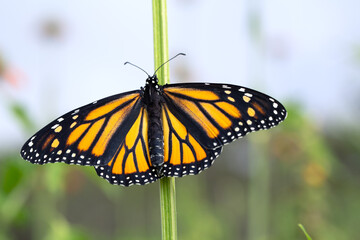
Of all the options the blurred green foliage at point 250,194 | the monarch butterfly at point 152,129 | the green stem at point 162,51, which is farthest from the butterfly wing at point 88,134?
the green stem at point 162,51

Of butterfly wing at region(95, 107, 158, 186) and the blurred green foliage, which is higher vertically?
butterfly wing at region(95, 107, 158, 186)

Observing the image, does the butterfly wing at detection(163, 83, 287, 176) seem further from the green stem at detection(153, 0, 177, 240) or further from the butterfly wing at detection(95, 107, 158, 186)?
the green stem at detection(153, 0, 177, 240)

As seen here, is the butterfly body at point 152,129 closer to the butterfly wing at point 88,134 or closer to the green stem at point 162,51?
the butterfly wing at point 88,134

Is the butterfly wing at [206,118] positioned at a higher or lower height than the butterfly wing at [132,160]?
higher

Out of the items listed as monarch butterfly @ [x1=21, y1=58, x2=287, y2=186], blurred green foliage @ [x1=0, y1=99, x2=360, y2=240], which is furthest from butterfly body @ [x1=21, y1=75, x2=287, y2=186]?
blurred green foliage @ [x1=0, y1=99, x2=360, y2=240]

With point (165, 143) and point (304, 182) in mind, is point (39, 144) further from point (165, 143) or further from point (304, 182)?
point (304, 182)

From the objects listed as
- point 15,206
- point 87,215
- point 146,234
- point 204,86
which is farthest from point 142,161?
point 87,215

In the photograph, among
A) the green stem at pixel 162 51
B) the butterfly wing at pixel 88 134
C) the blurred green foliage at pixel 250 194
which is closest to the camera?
the green stem at pixel 162 51
